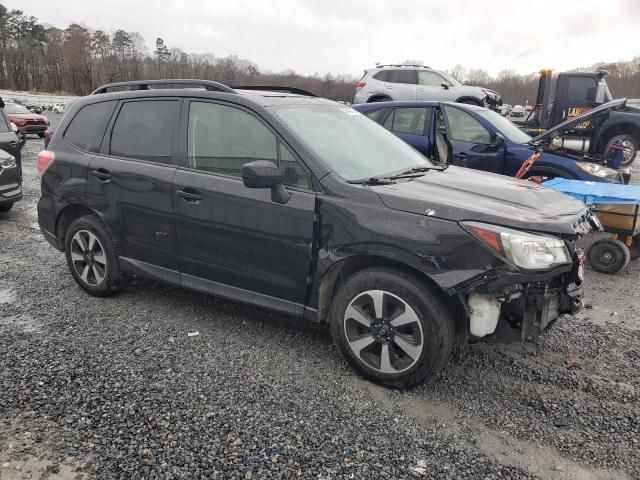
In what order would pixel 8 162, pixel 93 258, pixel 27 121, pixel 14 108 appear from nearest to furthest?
pixel 93 258 → pixel 8 162 → pixel 27 121 → pixel 14 108

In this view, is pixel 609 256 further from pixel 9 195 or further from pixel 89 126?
pixel 9 195

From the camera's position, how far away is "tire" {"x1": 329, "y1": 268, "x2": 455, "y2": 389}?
2883mm

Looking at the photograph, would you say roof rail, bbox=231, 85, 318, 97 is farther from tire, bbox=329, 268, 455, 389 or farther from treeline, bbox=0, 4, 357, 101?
treeline, bbox=0, 4, 357, 101

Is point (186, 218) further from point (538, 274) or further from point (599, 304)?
point (599, 304)

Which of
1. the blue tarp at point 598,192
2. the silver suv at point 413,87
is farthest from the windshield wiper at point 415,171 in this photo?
the silver suv at point 413,87

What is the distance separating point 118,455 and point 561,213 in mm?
2812

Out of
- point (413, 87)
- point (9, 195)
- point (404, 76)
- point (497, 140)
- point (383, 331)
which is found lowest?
point (9, 195)

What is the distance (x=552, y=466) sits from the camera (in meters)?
2.49

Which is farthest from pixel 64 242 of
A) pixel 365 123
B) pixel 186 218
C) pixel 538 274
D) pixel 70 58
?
pixel 70 58

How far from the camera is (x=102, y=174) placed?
13.6 feet

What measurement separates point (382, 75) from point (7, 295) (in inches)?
503

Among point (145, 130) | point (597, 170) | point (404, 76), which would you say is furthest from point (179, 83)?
Result: point (404, 76)

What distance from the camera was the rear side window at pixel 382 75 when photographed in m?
15.0

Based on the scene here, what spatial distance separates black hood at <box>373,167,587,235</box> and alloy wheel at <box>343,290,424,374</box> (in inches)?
22.5
